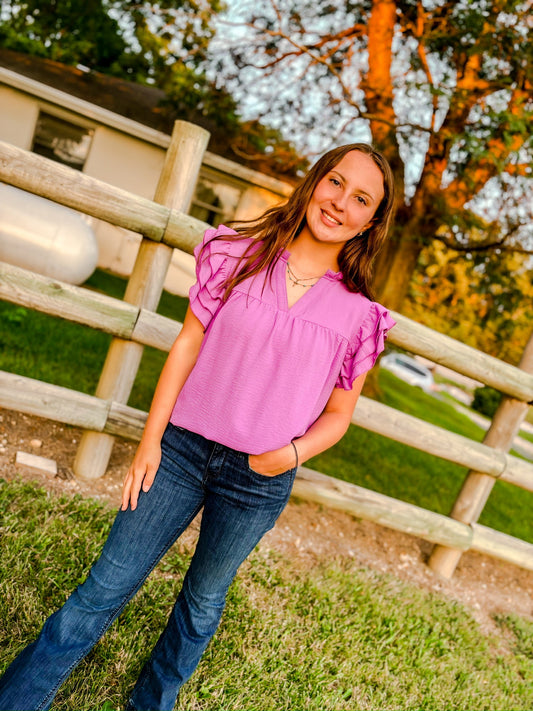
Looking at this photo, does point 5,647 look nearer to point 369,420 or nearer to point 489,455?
point 369,420

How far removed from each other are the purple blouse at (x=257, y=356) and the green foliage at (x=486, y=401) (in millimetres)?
20086

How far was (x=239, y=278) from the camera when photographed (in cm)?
183

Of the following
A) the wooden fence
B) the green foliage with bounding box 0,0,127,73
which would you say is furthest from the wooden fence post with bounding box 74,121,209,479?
the green foliage with bounding box 0,0,127,73

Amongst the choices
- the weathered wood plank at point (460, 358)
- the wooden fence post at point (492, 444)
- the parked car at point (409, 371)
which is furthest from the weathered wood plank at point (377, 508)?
the parked car at point (409, 371)

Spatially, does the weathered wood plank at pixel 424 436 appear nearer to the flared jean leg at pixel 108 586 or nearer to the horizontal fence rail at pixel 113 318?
the horizontal fence rail at pixel 113 318

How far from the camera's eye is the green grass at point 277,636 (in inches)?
89.7

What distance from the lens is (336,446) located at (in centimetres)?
691

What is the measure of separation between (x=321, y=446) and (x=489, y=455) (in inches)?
94.1

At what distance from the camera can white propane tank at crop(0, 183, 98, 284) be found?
7734 mm

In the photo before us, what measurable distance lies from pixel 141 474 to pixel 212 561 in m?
0.37

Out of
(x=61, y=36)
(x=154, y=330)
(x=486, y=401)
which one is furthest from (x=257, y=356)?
(x=61, y=36)

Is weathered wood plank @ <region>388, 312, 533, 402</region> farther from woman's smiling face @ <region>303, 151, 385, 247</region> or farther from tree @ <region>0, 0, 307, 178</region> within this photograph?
tree @ <region>0, 0, 307, 178</region>

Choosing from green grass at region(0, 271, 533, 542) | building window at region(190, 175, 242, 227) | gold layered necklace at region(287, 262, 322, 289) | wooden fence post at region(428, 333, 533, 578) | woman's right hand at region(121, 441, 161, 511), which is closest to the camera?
woman's right hand at region(121, 441, 161, 511)

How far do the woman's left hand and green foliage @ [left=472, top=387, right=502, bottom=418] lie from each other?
20.1 m
